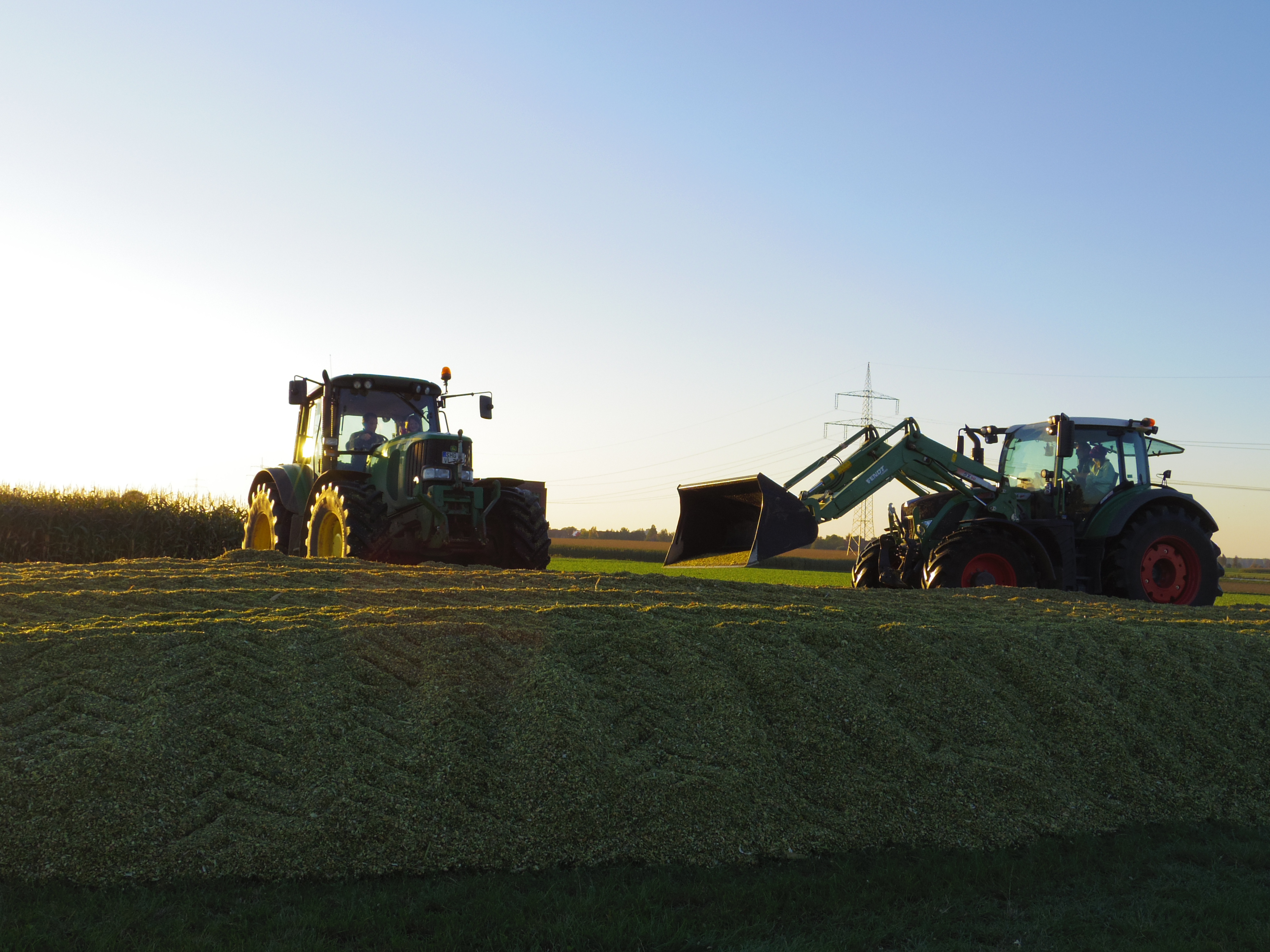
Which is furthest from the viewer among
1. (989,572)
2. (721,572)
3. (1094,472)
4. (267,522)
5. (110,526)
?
(721,572)

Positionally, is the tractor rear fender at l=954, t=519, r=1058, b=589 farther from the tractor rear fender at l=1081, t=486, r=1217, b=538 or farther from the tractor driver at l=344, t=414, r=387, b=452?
the tractor driver at l=344, t=414, r=387, b=452

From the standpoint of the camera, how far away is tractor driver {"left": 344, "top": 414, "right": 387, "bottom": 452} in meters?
11.8

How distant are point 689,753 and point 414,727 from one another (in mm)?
1234

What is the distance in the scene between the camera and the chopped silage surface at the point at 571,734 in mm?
3936

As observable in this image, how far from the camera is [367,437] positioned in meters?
11.8

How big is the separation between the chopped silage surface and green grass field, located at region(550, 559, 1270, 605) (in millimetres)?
16450

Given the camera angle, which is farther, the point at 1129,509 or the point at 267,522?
the point at 267,522

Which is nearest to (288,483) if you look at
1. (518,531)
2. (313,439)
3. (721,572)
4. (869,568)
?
(313,439)

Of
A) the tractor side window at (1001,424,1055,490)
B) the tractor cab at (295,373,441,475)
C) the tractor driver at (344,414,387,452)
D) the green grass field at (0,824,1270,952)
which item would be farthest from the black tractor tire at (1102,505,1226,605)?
the tractor driver at (344,414,387,452)

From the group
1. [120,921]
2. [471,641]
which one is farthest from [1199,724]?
[120,921]

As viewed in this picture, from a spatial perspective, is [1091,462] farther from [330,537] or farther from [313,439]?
[313,439]

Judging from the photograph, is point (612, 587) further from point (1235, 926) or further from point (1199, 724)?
point (1235, 926)

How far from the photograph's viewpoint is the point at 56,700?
4.61m

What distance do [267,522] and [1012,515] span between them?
9.00 meters
